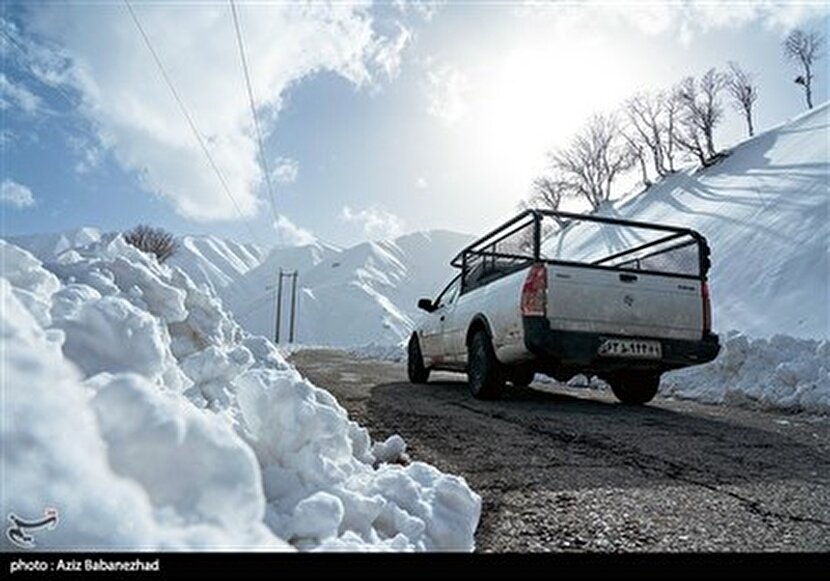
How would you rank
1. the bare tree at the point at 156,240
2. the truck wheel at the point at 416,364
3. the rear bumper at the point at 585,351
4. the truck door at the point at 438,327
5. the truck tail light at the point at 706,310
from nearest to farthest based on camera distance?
the rear bumper at the point at 585,351
the truck tail light at the point at 706,310
the truck door at the point at 438,327
the truck wheel at the point at 416,364
the bare tree at the point at 156,240

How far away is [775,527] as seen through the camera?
2.20 m

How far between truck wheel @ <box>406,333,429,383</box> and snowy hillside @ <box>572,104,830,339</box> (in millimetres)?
12957

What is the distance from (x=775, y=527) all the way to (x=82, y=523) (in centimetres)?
233

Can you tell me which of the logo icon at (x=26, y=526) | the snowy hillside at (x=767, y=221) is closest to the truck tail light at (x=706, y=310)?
the logo icon at (x=26, y=526)

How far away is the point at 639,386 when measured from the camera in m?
6.75

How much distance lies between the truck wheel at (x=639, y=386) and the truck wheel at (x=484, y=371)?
1617 millimetres

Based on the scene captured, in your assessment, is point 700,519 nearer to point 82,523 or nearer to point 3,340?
point 82,523

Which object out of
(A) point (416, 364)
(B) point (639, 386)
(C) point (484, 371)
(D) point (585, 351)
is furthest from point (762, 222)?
(D) point (585, 351)

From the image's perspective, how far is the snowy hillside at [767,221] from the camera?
797 inches

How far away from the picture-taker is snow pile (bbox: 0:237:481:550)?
1.13 metres

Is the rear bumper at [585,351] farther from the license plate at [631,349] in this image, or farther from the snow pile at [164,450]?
the snow pile at [164,450]

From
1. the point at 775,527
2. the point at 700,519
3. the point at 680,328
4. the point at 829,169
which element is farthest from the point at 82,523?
the point at 829,169

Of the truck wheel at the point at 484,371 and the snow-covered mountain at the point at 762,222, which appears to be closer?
the truck wheel at the point at 484,371

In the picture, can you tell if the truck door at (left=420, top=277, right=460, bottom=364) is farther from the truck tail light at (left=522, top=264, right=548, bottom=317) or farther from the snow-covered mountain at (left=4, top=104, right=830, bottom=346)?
the snow-covered mountain at (left=4, top=104, right=830, bottom=346)
